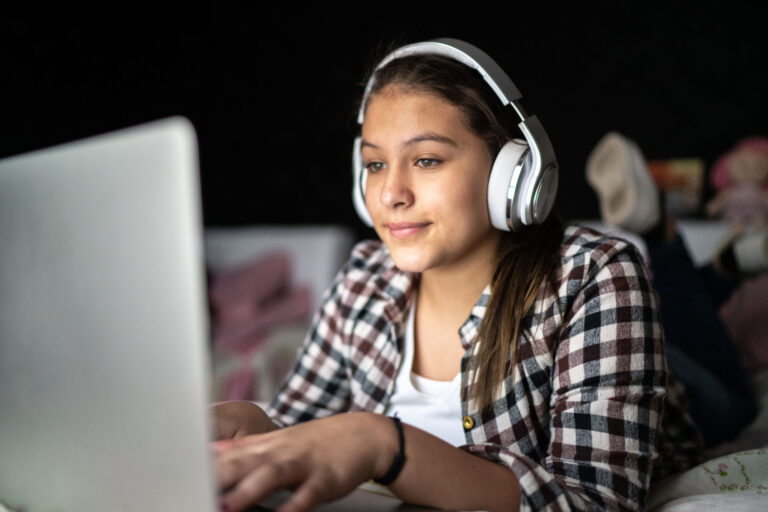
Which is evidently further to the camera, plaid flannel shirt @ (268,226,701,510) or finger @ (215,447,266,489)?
plaid flannel shirt @ (268,226,701,510)

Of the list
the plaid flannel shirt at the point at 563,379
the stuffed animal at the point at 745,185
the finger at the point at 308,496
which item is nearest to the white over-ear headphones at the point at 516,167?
the plaid flannel shirt at the point at 563,379

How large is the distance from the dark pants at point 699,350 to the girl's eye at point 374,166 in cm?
79

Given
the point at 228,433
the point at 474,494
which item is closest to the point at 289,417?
the point at 228,433

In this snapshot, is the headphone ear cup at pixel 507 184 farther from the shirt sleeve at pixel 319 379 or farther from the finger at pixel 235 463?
the finger at pixel 235 463

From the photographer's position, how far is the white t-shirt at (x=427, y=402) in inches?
38.2

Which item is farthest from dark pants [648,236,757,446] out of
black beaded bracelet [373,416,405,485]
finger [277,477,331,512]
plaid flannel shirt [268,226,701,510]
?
finger [277,477,331,512]

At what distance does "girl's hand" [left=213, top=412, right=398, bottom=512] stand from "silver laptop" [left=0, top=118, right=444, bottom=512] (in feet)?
0.22

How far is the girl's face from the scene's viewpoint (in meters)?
0.92

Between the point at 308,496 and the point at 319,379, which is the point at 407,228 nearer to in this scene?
the point at 319,379

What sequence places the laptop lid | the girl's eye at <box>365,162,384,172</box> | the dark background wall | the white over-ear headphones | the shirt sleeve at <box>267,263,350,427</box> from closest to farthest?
the laptop lid → the white over-ear headphones → the girl's eye at <box>365,162,384,172</box> → the shirt sleeve at <box>267,263,350,427</box> → the dark background wall

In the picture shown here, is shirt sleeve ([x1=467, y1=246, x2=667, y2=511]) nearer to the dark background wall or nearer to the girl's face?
the girl's face

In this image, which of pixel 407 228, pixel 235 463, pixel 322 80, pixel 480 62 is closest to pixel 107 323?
pixel 235 463

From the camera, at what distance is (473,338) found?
97 centimetres

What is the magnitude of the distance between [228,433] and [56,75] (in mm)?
2553
